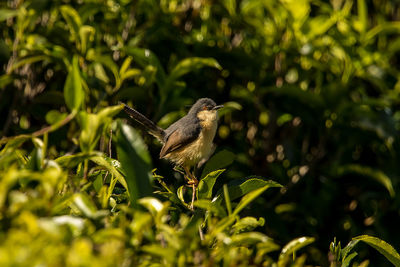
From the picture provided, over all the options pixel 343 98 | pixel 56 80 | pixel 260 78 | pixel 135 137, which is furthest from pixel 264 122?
pixel 135 137

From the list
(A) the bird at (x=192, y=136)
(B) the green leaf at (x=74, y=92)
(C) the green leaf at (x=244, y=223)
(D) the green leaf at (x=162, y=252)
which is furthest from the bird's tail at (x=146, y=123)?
(D) the green leaf at (x=162, y=252)

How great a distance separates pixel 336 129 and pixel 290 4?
129 centimetres

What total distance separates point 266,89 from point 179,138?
0.89 m

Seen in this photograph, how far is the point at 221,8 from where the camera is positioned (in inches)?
204

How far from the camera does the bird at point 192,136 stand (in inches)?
177

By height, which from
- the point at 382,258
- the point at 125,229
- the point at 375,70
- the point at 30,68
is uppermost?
the point at 125,229

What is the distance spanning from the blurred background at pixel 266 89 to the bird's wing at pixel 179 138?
18 cm

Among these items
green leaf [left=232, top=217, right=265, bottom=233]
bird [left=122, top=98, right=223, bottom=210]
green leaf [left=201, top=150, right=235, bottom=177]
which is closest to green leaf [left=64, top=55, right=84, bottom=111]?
green leaf [left=232, top=217, right=265, bottom=233]

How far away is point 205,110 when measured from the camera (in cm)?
449

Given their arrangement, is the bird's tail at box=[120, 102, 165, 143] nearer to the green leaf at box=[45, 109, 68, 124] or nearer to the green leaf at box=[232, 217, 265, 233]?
the green leaf at box=[45, 109, 68, 124]

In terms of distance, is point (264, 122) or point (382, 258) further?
point (264, 122)

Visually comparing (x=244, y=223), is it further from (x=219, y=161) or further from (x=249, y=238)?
(x=219, y=161)

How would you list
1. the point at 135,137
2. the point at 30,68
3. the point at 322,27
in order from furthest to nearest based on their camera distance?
the point at 322,27
the point at 30,68
the point at 135,137

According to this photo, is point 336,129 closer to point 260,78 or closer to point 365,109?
point 365,109
